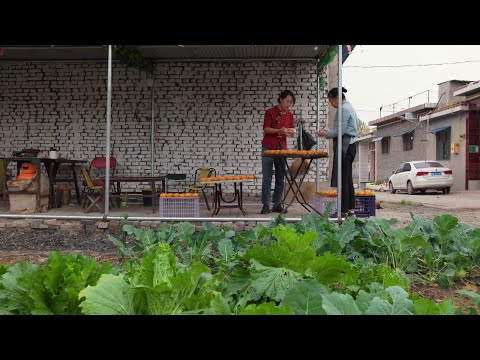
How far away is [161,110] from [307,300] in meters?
8.88

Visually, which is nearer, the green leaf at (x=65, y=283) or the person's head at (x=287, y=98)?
the green leaf at (x=65, y=283)

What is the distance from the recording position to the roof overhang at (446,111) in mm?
20953

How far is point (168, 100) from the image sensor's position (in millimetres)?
9734

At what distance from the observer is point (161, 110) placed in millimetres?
9719

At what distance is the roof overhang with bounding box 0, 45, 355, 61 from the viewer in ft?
28.5

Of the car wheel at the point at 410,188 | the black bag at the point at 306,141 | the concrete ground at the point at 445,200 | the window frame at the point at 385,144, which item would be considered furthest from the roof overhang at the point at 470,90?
the black bag at the point at 306,141

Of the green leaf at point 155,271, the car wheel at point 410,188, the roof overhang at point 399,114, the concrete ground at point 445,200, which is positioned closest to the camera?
the green leaf at point 155,271

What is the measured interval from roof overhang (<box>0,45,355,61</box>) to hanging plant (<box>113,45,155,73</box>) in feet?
0.39

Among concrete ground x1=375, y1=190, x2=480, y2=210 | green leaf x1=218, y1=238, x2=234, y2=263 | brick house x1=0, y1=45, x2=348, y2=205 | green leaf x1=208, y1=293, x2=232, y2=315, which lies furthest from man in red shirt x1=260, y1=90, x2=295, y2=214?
concrete ground x1=375, y1=190, x2=480, y2=210

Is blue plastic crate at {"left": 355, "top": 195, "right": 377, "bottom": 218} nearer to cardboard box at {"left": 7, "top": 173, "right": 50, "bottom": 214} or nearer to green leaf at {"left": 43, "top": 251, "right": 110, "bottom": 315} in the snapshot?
cardboard box at {"left": 7, "top": 173, "right": 50, "bottom": 214}

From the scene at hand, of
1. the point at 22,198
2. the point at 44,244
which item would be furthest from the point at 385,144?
the point at 44,244

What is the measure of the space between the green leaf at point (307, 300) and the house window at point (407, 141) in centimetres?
2839

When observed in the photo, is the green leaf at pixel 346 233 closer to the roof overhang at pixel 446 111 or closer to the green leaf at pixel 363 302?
the green leaf at pixel 363 302

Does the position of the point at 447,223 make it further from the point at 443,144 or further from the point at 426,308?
the point at 443,144
